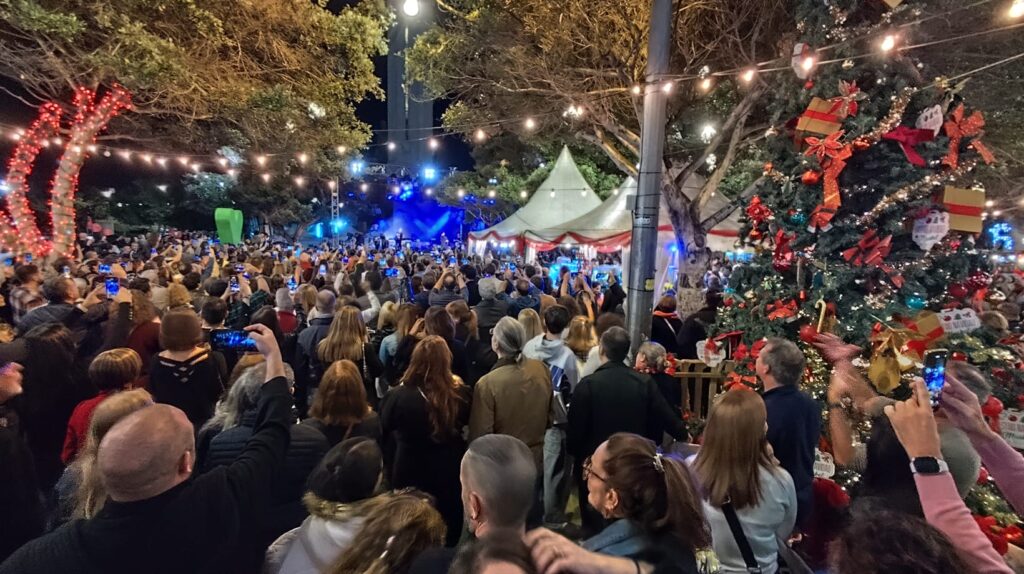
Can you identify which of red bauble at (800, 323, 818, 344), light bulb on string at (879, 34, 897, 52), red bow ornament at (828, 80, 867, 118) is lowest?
red bauble at (800, 323, 818, 344)

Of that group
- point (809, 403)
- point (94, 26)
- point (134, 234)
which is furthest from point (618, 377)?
point (134, 234)

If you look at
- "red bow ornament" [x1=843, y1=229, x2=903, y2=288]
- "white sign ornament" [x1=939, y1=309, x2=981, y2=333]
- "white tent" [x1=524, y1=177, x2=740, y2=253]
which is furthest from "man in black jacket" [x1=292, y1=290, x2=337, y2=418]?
"white tent" [x1=524, y1=177, x2=740, y2=253]

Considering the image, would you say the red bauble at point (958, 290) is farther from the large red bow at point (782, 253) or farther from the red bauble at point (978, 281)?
the large red bow at point (782, 253)

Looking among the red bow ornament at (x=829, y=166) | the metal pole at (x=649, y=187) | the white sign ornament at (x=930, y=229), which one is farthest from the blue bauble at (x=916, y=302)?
the metal pole at (x=649, y=187)

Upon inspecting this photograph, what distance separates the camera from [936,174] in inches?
164

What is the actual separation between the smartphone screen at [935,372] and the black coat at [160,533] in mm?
2898

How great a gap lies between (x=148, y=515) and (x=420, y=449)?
6.02ft

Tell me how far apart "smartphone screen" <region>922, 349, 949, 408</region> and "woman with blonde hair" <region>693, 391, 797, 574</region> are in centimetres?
73

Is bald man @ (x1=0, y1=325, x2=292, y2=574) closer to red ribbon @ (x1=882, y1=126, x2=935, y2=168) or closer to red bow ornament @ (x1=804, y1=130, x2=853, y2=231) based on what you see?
Answer: red bow ornament @ (x1=804, y1=130, x2=853, y2=231)

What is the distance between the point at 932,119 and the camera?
411cm

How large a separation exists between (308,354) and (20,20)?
9816mm

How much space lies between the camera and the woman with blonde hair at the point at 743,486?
225 centimetres

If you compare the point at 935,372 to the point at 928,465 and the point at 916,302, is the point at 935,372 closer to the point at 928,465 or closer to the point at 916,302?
the point at 928,465

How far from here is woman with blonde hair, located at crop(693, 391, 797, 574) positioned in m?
2.25
